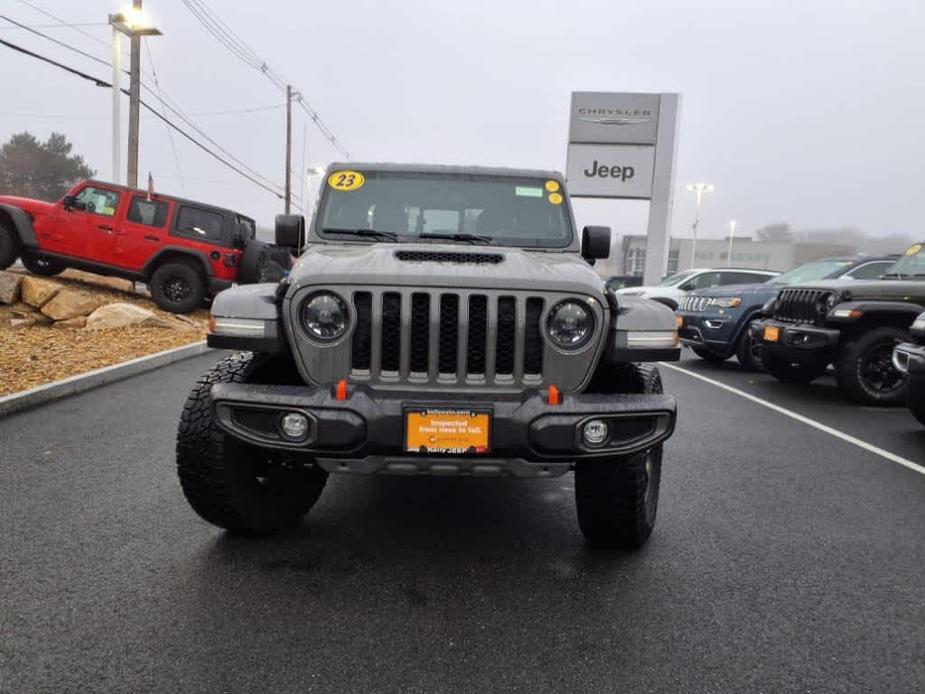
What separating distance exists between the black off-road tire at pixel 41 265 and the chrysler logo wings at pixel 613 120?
59.3 ft

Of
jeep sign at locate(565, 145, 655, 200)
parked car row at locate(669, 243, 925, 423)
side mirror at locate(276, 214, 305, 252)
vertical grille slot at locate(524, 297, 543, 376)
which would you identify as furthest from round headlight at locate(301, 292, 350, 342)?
jeep sign at locate(565, 145, 655, 200)

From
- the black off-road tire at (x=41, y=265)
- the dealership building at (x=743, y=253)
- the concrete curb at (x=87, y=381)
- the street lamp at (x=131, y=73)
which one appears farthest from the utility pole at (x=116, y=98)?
the dealership building at (x=743, y=253)

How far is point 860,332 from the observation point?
295 inches

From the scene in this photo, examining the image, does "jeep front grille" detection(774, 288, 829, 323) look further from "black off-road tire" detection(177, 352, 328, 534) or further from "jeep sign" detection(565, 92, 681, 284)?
"jeep sign" detection(565, 92, 681, 284)

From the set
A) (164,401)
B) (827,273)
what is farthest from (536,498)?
(827,273)

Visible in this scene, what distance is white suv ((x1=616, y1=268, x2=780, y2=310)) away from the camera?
14312 millimetres

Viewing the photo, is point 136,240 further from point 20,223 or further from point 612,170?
point 612,170

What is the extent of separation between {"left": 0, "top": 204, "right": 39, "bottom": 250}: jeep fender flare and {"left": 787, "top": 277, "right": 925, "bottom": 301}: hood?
1251 centimetres

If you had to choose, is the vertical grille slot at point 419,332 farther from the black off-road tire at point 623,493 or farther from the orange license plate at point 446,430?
the black off-road tire at point 623,493

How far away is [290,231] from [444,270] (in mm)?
1625

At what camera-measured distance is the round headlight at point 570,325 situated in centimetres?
281

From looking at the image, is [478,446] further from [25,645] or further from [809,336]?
[809,336]

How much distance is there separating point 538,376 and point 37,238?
1231 centimetres

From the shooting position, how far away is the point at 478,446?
2631 millimetres
